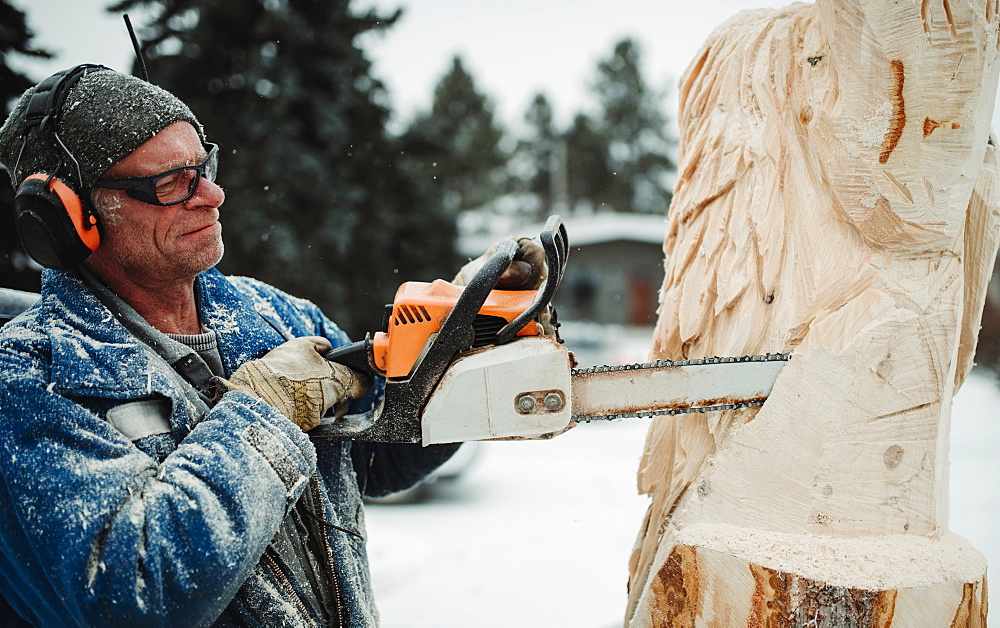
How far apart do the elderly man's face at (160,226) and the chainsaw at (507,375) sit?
42 centimetres

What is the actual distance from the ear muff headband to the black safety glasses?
0.07 meters

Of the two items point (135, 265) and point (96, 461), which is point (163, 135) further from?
point (96, 461)

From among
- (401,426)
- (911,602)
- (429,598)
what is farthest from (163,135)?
(429,598)

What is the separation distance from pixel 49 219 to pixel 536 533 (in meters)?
2.94

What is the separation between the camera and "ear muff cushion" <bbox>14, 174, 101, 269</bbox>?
47.1 inches

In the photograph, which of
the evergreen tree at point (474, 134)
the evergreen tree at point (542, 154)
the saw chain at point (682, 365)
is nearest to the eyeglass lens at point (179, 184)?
the saw chain at point (682, 365)

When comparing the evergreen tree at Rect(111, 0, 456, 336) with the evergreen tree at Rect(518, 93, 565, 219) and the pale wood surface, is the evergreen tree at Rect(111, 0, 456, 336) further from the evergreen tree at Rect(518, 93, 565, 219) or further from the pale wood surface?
the evergreen tree at Rect(518, 93, 565, 219)

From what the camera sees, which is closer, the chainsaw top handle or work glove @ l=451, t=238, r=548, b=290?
the chainsaw top handle

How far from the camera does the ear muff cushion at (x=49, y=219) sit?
1.20 m

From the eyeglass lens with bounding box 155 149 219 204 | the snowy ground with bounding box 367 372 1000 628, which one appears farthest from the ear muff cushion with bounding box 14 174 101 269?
the snowy ground with bounding box 367 372 1000 628

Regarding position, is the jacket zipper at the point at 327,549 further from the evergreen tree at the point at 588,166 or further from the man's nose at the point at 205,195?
the evergreen tree at the point at 588,166

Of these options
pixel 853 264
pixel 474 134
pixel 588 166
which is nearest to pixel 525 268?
pixel 853 264

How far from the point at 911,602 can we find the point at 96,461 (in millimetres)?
1330

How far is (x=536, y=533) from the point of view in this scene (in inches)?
143
